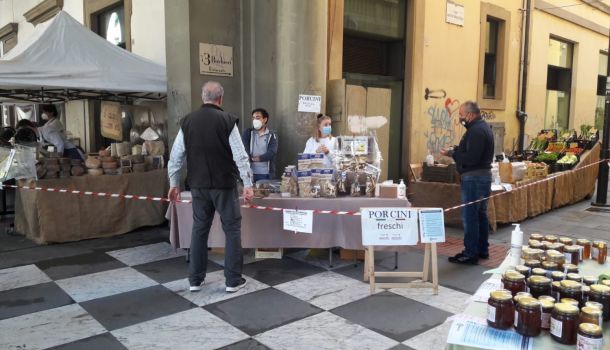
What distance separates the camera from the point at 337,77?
7.74 m

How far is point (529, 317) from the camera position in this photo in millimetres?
1967

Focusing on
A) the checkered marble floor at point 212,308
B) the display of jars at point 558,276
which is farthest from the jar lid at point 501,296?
the checkered marble floor at point 212,308

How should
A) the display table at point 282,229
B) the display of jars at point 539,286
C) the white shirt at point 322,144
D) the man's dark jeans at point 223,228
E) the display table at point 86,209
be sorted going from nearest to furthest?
the display of jars at point 539,286, the man's dark jeans at point 223,228, the display table at point 282,229, the white shirt at point 322,144, the display table at point 86,209

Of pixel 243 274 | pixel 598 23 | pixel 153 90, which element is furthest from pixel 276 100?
pixel 598 23

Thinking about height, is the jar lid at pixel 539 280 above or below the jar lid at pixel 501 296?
above

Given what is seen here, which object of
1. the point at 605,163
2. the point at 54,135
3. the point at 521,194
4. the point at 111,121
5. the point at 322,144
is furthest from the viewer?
the point at 605,163

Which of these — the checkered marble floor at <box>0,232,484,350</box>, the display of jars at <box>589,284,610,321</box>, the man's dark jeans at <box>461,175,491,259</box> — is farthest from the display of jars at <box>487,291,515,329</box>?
the man's dark jeans at <box>461,175,491,259</box>

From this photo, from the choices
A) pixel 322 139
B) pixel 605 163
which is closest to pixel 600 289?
pixel 322 139

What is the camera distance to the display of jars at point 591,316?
190 centimetres

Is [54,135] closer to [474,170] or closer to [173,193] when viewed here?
[173,193]

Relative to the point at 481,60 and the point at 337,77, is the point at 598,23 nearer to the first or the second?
the point at 481,60

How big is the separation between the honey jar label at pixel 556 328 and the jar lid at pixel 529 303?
0.08m

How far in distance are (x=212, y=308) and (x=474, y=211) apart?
118 inches

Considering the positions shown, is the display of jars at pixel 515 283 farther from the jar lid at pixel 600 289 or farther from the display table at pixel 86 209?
the display table at pixel 86 209
